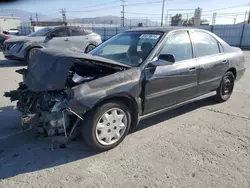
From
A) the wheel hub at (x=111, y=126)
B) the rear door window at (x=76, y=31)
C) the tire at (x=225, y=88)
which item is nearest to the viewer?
the wheel hub at (x=111, y=126)

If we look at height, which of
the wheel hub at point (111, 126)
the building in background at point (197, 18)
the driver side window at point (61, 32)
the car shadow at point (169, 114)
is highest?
the building in background at point (197, 18)

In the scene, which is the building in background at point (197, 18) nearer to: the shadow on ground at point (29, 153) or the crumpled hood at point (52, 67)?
the shadow on ground at point (29, 153)

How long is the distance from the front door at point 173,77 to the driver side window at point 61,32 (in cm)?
776

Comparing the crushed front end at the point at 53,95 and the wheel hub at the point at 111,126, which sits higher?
the crushed front end at the point at 53,95

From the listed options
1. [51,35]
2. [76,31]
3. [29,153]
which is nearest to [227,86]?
[29,153]

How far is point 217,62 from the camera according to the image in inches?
180

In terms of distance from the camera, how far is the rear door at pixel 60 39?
10.1 meters

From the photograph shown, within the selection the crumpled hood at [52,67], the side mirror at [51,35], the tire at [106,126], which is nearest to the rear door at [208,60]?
the crumpled hood at [52,67]

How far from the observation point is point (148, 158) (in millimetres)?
3031

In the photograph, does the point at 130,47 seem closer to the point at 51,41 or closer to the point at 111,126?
the point at 111,126

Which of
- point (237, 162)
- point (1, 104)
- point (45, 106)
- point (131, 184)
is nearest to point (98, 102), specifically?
point (45, 106)

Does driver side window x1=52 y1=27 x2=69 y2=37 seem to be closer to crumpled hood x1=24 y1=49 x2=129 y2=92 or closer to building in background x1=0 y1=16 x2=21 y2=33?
crumpled hood x1=24 y1=49 x2=129 y2=92

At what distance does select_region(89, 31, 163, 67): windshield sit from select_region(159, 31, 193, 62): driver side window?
0.66ft

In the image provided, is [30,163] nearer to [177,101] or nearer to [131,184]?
[131,184]
